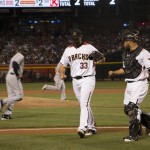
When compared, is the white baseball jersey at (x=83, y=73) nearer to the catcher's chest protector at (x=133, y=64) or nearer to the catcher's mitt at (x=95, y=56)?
the catcher's mitt at (x=95, y=56)

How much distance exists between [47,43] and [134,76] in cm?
3459

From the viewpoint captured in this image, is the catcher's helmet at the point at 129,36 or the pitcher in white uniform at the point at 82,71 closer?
the catcher's helmet at the point at 129,36

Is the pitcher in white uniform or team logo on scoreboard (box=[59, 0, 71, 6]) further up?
team logo on scoreboard (box=[59, 0, 71, 6])

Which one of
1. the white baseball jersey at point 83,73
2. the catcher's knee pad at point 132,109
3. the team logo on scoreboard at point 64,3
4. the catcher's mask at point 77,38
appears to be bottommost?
the catcher's knee pad at point 132,109

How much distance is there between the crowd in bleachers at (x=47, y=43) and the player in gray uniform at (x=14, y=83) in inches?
958

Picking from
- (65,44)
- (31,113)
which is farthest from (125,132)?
(65,44)

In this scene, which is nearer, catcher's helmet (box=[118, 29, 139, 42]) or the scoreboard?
catcher's helmet (box=[118, 29, 139, 42])

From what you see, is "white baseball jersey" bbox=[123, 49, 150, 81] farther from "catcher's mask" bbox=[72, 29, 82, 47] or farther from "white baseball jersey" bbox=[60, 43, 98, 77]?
"catcher's mask" bbox=[72, 29, 82, 47]

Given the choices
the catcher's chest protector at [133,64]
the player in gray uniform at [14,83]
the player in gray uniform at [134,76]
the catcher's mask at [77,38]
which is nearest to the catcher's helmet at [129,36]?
the player in gray uniform at [134,76]

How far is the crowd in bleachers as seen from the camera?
39656mm

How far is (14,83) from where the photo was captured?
44.2 ft

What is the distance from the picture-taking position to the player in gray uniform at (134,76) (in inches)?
352

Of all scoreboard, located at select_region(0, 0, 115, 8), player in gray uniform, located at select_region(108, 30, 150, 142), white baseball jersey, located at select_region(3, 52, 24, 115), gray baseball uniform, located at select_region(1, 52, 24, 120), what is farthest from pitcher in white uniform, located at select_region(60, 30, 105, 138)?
scoreboard, located at select_region(0, 0, 115, 8)

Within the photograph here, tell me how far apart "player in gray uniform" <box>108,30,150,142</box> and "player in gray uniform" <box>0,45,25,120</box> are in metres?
4.57
